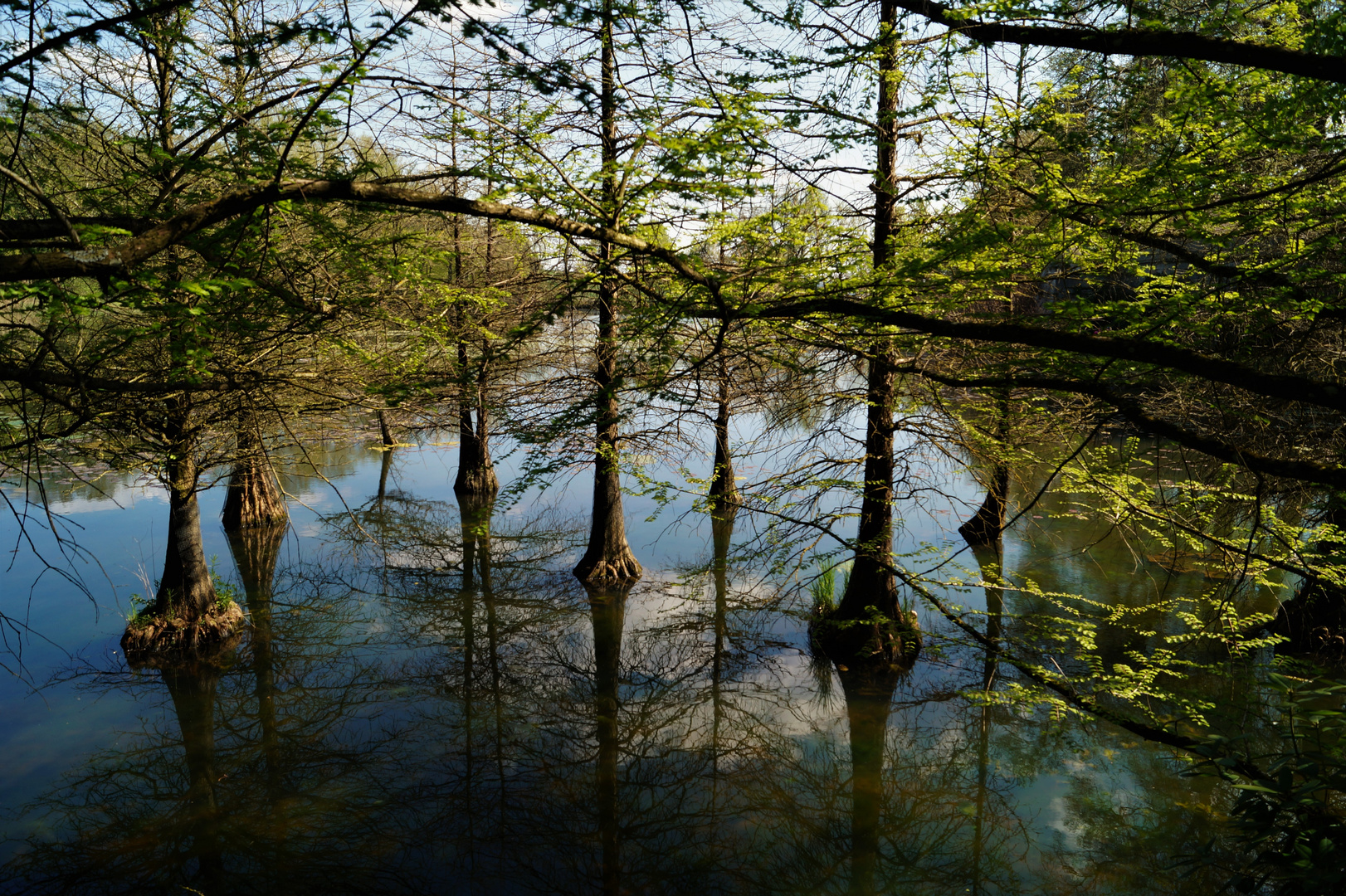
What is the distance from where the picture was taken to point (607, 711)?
10094 millimetres

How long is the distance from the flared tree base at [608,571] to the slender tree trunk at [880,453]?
4701 mm

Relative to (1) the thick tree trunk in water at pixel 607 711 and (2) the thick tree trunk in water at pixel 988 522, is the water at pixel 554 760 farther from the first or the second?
(2) the thick tree trunk in water at pixel 988 522

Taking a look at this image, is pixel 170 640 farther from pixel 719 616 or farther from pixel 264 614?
pixel 719 616

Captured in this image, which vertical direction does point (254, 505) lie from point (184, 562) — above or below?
below

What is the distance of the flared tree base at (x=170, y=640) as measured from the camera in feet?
37.0

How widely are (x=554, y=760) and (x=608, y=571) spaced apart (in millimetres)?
5824

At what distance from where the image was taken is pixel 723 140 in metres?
5.76

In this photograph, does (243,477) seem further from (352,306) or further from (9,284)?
(9,284)

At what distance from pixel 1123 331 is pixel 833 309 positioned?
3070 mm

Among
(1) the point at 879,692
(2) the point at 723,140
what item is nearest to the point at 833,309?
(2) the point at 723,140

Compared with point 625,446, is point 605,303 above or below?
above

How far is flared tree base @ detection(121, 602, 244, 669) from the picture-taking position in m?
11.3

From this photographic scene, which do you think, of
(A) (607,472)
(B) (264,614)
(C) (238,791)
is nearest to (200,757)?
(C) (238,791)

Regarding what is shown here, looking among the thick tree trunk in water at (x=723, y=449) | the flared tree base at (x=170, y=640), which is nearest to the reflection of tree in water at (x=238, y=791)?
the flared tree base at (x=170, y=640)
